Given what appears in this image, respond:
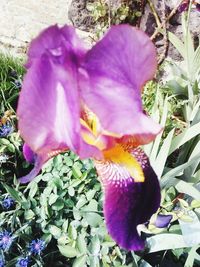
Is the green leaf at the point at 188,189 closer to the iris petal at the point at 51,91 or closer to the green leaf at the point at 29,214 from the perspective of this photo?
the green leaf at the point at 29,214

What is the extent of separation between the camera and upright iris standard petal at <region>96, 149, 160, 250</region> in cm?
94

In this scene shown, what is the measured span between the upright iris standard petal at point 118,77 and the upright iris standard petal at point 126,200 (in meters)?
0.17

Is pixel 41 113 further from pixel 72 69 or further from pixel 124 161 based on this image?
pixel 124 161

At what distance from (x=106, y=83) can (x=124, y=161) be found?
236 mm

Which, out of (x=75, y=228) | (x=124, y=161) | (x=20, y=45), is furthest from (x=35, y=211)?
(x=20, y=45)

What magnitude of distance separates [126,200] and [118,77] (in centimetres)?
27

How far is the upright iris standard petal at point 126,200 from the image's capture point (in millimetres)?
938

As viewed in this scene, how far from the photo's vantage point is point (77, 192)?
63.2 inches

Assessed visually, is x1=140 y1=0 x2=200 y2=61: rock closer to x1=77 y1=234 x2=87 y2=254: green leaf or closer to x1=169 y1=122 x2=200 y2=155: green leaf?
x1=169 y1=122 x2=200 y2=155: green leaf

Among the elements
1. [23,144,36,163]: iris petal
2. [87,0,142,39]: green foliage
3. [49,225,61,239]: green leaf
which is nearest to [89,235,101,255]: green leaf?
[49,225,61,239]: green leaf

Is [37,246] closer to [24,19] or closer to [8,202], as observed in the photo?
[8,202]

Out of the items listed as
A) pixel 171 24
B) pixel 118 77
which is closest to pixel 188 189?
pixel 118 77

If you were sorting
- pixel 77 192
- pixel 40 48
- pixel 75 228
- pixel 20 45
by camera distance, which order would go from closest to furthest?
1. pixel 40 48
2. pixel 75 228
3. pixel 77 192
4. pixel 20 45

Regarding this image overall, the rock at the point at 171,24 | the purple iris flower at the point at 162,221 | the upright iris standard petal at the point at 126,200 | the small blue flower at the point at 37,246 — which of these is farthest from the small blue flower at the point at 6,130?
the rock at the point at 171,24
